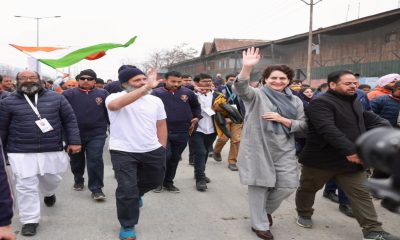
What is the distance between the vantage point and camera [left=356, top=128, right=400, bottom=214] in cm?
114

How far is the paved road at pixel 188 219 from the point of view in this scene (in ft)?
13.6

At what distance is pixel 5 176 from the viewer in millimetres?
2227

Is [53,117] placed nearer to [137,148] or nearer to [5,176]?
[137,148]

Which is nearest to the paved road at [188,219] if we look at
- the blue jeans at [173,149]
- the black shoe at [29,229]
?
the black shoe at [29,229]

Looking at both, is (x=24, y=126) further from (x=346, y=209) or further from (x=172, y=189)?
(x=346, y=209)

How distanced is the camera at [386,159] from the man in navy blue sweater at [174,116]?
14.7ft

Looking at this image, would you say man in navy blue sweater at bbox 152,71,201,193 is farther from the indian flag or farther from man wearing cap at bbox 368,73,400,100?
man wearing cap at bbox 368,73,400,100

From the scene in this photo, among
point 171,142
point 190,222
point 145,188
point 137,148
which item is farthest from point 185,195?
point 137,148

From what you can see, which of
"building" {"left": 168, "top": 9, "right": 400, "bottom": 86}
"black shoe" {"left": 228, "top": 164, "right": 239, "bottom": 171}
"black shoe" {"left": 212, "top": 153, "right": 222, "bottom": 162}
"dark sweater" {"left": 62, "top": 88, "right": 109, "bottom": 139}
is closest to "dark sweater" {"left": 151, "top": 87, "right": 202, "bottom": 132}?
"dark sweater" {"left": 62, "top": 88, "right": 109, "bottom": 139}

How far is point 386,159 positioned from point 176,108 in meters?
4.64

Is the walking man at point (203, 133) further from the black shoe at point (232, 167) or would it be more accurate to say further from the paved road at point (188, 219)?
the black shoe at point (232, 167)

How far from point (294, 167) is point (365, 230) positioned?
876 millimetres

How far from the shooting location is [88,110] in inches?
223

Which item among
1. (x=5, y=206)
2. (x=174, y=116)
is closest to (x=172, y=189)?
(x=174, y=116)
